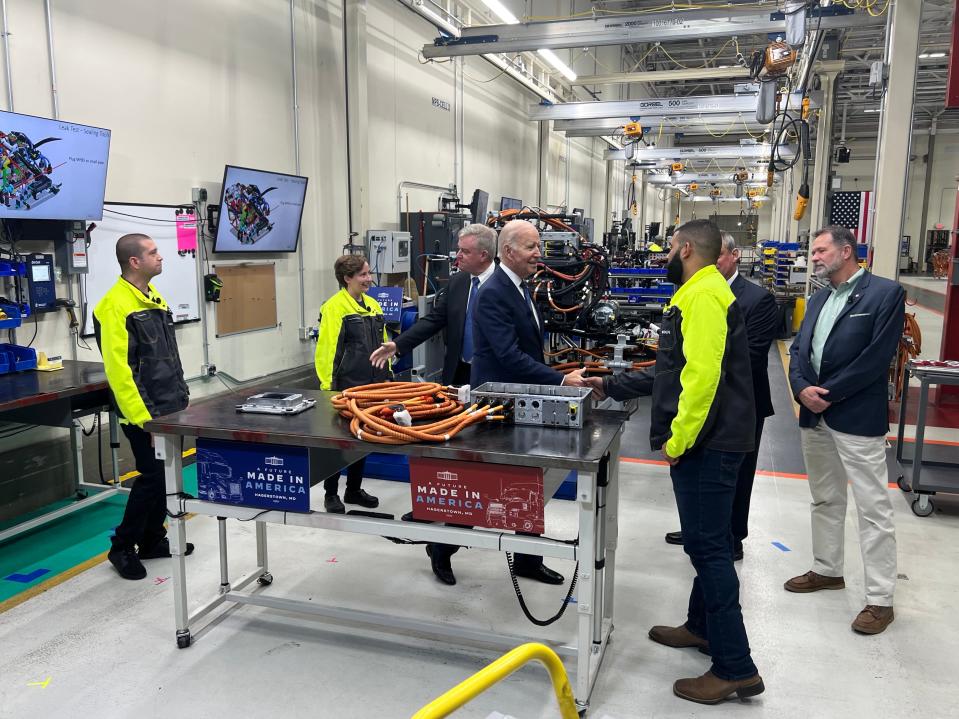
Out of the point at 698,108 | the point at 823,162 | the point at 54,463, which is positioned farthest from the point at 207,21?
the point at 823,162

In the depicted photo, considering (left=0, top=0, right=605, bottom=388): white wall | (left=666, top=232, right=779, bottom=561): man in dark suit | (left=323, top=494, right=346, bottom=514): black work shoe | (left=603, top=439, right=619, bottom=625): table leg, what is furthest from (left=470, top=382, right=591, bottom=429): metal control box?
(left=0, top=0, right=605, bottom=388): white wall

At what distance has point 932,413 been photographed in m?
6.12

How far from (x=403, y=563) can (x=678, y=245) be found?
211 cm

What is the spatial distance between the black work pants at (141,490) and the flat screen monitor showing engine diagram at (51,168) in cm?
138

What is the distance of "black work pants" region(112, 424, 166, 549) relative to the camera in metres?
3.35

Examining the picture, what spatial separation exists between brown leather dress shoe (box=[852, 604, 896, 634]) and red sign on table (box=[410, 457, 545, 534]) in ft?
5.04

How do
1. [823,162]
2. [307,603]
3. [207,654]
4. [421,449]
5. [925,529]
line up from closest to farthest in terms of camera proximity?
[421,449] < [207,654] < [307,603] < [925,529] < [823,162]

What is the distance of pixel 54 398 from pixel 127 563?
851mm

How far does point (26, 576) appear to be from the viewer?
136 inches

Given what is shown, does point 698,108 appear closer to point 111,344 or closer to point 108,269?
point 108,269

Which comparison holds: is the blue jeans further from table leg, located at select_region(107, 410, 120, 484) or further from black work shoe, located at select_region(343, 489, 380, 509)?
table leg, located at select_region(107, 410, 120, 484)

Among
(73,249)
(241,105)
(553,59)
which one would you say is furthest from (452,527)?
(553,59)

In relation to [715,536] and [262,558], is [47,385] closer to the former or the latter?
[262,558]

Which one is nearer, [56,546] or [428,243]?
[56,546]
